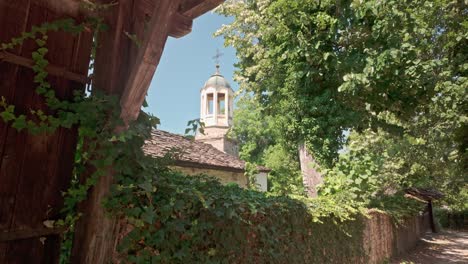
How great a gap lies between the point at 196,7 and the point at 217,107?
25768mm

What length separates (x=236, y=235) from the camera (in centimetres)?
355

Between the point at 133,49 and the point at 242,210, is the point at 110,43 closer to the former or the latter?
the point at 133,49

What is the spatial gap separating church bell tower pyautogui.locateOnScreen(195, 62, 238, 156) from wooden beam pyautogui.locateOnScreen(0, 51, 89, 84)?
2382 centimetres

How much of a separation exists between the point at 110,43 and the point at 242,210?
2.10 metres

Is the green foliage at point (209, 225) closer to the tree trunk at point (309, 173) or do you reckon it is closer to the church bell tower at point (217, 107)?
the tree trunk at point (309, 173)

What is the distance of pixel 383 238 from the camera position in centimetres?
1039

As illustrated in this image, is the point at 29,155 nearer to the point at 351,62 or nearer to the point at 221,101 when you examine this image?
the point at 351,62

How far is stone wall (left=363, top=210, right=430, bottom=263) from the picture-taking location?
344 inches

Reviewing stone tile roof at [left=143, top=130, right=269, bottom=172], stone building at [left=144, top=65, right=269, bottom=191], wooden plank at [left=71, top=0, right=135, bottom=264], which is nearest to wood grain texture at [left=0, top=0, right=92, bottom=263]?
wooden plank at [left=71, top=0, right=135, bottom=264]

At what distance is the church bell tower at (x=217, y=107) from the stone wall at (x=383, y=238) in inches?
600

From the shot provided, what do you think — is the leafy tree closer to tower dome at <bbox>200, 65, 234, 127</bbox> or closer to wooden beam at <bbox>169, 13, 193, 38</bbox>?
wooden beam at <bbox>169, 13, 193, 38</bbox>

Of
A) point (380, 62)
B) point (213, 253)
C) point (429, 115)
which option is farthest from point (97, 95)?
point (429, 115)

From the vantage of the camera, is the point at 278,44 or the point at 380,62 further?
the point at 278,44

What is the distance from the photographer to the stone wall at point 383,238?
875cm
